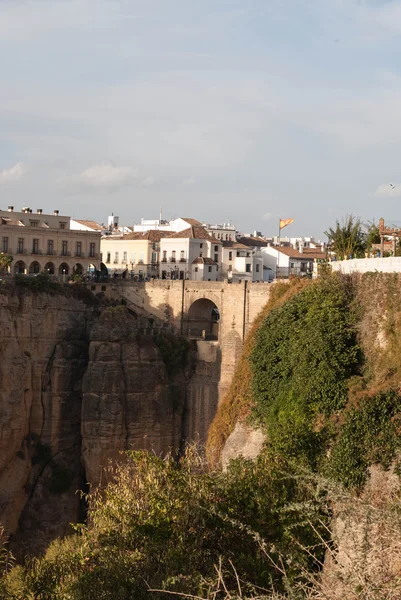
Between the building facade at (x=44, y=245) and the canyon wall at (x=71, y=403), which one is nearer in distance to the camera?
the canyon wall at (x=71, y=403)

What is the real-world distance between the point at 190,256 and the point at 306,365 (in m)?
25.7

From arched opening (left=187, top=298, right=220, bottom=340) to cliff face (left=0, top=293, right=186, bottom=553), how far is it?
2.37 metres

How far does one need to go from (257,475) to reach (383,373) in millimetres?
5515

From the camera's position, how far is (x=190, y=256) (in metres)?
56.0

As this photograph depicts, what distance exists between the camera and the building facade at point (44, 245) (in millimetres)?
50344

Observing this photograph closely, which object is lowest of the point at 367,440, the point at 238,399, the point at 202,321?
the point at 238,399

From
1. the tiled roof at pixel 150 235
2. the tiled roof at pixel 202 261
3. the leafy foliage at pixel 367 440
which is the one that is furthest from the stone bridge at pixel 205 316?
the leafy foliage at pixel 367 440

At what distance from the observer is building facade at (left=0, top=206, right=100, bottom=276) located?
5034 centimetres

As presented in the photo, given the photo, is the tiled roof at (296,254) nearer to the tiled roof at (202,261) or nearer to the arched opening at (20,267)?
the tiled roof at (202,261)

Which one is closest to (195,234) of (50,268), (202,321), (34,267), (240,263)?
(240,263)

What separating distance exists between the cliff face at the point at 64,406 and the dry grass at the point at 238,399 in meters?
4.53

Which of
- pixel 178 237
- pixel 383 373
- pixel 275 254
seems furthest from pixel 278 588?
pixel 275 254

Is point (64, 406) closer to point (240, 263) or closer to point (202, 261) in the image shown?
point (202, 261)

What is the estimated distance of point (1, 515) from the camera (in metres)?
40.4
